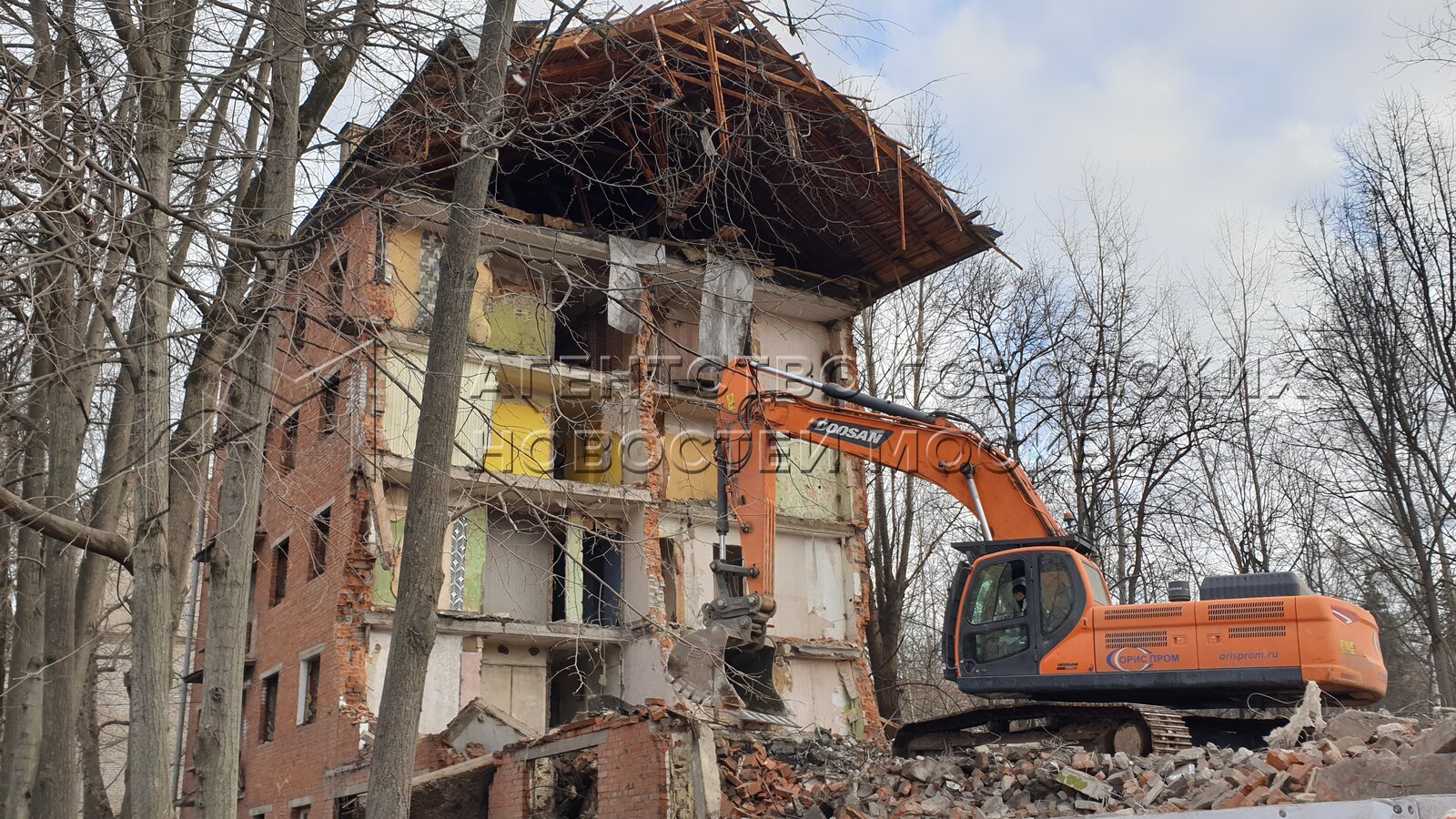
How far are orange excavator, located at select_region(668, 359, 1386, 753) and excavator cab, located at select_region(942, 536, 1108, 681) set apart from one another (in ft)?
0.05

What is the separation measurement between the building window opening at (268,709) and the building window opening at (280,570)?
1.35 m

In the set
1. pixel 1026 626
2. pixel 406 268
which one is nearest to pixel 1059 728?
pixel 1026 626

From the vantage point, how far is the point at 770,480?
44.7ft

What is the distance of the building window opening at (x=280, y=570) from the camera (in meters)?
20.3

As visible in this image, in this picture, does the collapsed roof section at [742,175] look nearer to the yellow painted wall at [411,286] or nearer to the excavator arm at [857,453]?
the yellow painted wall at [411,286]

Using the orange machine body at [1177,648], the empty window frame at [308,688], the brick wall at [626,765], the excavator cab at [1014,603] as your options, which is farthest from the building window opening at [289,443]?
the orange machine body at [1177,648]

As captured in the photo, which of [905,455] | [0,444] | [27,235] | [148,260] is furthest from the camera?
[0,444]

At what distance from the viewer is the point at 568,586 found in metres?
18.7

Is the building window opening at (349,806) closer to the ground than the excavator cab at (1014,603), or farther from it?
closer to the ground

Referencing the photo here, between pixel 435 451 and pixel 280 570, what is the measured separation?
13962 millimetres

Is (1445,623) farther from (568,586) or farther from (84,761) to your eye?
(84,761)

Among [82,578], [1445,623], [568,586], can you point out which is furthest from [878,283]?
[82,578]

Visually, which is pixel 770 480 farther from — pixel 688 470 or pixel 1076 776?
pixel 688 470

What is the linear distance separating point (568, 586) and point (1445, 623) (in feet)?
50.4
